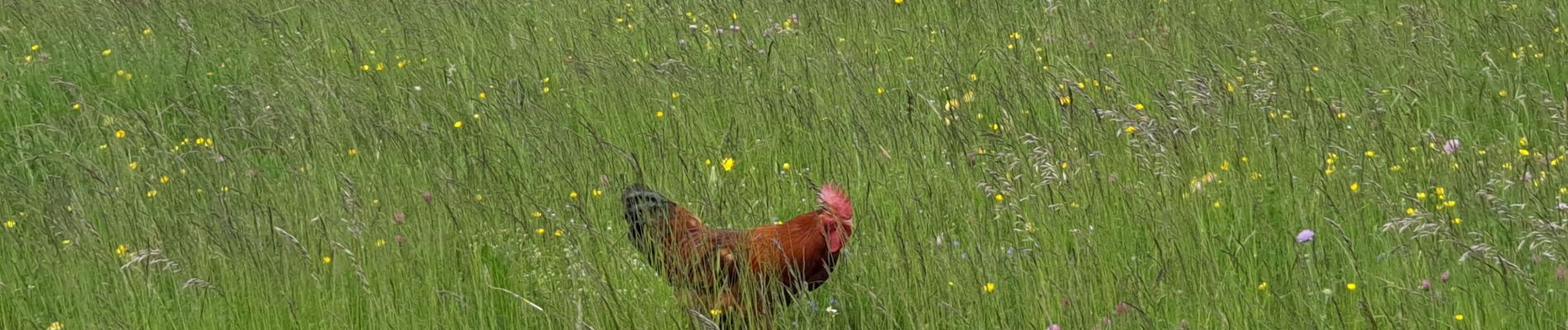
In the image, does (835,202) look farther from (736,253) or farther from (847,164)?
(847,164)

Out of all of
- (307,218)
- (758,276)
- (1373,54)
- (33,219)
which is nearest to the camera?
(758,276)

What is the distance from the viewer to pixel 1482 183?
288 centimetres

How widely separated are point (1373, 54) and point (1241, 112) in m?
1.14

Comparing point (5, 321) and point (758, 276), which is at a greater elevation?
point (758, 276)

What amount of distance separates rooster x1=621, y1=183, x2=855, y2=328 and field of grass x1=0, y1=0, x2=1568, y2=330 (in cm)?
6

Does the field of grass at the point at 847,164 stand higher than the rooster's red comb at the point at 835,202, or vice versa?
the rooster's red comb at the point at 835,202

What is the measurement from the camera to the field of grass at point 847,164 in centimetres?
273

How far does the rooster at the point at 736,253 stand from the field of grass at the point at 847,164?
6cm

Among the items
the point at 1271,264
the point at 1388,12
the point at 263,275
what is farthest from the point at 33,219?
the point at 1388,12

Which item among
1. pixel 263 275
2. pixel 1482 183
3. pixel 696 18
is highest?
pixel 1482 183

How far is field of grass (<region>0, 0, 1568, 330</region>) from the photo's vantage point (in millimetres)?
2732

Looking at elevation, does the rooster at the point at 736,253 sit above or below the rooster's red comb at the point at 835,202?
below

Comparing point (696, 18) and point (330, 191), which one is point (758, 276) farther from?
point (696, 18)

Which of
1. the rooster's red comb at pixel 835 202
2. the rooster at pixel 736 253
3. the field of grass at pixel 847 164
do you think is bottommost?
the field of grass at pixel 847 164
